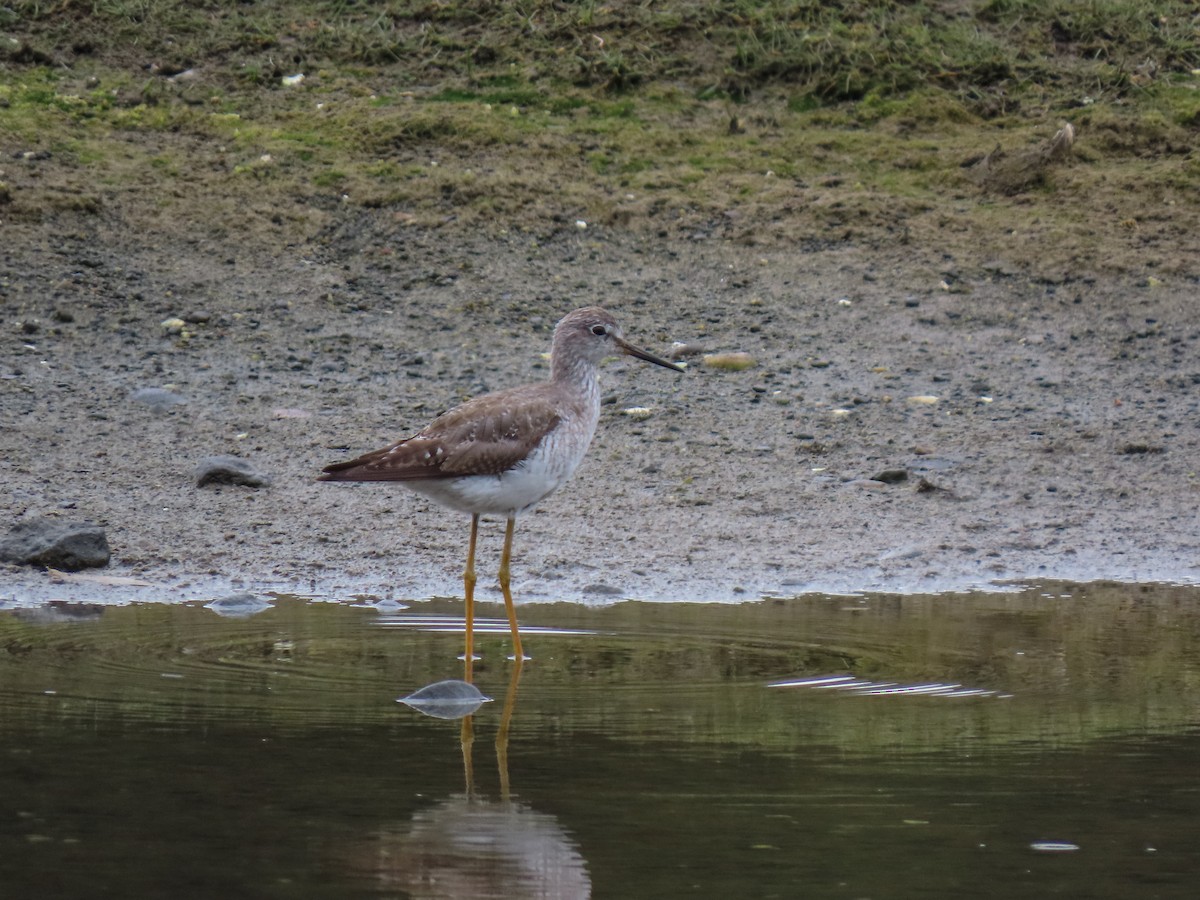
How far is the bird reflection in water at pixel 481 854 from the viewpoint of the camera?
4.13m

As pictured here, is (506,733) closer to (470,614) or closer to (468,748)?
(468,748)

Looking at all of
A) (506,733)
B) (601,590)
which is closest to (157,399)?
(601,590)

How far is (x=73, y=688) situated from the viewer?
5840mm

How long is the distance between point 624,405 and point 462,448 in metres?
2.94

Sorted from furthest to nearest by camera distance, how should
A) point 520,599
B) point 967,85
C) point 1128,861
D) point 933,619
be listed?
point 967,85
point 520,599
point 933,619
point 1128,861

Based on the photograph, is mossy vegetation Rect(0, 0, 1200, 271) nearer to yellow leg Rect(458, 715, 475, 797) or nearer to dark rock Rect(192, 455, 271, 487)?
dark rock Rect(192, 455, 271, 487)

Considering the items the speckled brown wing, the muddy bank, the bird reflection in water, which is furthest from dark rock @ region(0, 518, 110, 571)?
the bird reflection in water

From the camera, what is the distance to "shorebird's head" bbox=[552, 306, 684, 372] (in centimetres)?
757

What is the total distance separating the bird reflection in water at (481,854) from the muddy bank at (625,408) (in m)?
2.83

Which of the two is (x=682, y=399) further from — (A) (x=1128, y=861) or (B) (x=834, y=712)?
(A) (x=1128, y=861)

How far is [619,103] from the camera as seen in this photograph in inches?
473

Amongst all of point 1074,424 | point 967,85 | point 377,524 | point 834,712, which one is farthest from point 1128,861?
point 967,85

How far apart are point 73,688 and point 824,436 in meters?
4.47

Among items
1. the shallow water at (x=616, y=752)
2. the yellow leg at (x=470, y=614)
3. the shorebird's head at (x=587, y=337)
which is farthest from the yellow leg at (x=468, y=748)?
the shorebird's head at (x=587, y=337)
